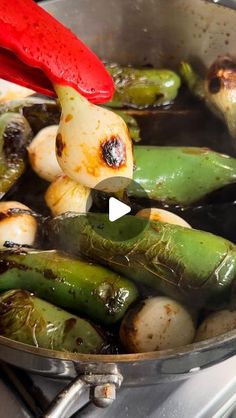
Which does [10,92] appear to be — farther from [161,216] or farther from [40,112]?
[161,216]

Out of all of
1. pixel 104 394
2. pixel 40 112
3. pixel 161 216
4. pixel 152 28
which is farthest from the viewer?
pixel 152 28

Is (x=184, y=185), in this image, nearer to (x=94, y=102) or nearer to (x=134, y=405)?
(x=94, y=102)

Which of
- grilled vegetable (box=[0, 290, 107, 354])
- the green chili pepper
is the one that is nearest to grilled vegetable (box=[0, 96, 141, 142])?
the green chili pepper

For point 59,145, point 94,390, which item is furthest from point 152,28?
point 94,390

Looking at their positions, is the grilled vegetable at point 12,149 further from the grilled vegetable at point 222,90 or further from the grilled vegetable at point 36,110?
the grilled vegetable at point 222,90

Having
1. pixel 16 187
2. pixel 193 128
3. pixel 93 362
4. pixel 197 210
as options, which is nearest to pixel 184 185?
pixel 197 210
